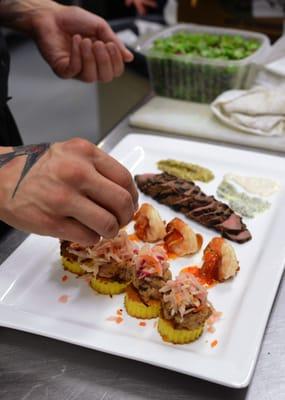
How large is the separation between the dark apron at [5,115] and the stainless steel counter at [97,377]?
39cm

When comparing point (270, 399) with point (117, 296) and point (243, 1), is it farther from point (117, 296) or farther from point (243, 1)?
point (243, 1)

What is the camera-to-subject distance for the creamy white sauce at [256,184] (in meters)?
1.31

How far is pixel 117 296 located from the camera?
101cm

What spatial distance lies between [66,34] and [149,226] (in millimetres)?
677

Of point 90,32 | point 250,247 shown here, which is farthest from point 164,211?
point 90,32

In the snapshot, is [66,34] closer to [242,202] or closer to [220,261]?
[242,202]

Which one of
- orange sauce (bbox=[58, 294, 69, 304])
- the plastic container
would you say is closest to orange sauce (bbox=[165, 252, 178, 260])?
orange sauce (bbox=[58, 294, 69, 304])

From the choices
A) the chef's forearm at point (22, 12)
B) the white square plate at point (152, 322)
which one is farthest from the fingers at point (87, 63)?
the white square plate at point (152, 322)

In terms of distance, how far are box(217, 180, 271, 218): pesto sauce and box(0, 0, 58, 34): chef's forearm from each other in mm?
683

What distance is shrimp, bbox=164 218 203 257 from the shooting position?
3.65 ft

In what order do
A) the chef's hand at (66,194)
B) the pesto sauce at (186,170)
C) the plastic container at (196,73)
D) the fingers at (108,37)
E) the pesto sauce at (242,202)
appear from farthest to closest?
the plastic container at (196,73)
the fingers at (108,37)
the pesto sauce at (186,170)
the pesto sauce at (242,202)
the chef's hand at (66,194)

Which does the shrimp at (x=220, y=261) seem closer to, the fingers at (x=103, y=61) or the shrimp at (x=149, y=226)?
the shrimp at (x=149, y=226)

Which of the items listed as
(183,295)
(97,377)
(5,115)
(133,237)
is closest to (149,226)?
(133,237)

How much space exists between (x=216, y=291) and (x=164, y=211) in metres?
0.30
